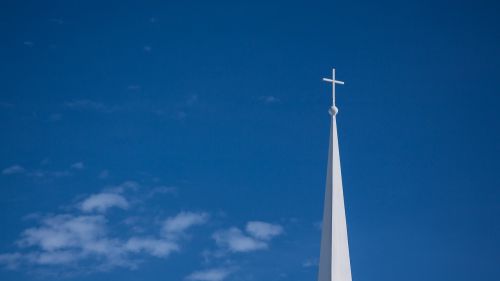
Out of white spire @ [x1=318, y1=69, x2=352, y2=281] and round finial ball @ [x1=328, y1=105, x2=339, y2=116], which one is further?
round finial ball @ [x1=328, y1=105, x2=339, y2=116]

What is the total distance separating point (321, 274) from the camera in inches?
1150

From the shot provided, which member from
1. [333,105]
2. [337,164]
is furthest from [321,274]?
[333,105]

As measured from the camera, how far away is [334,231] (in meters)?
29.4

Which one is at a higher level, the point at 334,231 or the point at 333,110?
the point at 333,110

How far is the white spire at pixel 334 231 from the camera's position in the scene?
2880 centimetres

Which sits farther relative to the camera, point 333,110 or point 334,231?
point 333,110

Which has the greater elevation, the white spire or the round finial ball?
the round finial ball

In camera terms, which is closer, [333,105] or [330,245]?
[330,245]

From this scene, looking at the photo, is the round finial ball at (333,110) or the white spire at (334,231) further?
the round finial ball at (333,110)

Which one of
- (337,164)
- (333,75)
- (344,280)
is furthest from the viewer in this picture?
(333,75)

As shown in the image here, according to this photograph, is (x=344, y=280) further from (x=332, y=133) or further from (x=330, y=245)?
(x=332, y=133)

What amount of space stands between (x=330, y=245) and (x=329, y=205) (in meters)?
1.72

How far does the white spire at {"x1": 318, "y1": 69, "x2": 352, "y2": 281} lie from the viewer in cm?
2880

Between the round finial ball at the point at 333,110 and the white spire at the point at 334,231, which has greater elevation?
the round finial ball at the point at 333,110
